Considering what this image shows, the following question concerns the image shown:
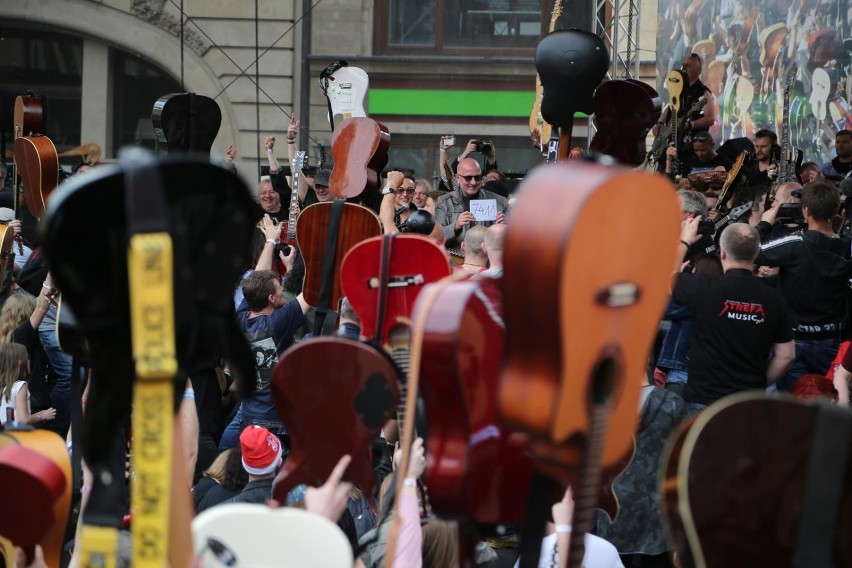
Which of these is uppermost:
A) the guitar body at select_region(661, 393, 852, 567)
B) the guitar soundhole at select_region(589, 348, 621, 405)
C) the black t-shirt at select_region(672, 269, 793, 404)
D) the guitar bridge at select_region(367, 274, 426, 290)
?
the guitar soundhole at select_region(589, 348, 621, 405)

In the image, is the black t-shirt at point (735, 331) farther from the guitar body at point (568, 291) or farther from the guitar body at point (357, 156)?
the guitar body at point (568, 291)

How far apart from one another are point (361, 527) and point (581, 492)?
2.52 meters

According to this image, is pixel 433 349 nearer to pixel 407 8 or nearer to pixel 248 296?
pixel 248 296

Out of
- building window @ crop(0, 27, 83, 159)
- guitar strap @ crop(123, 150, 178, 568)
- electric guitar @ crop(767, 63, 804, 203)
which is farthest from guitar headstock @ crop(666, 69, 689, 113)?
building window @ crop(0, 27, 83, 159)

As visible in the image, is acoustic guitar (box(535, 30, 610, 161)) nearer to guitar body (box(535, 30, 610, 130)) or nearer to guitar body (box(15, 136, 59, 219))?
guitar body (box(535, 30, 610, 130))

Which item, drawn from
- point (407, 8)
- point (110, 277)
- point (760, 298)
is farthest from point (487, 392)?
point (407, 8)

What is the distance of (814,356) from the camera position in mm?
6582

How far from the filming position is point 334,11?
16219 mm

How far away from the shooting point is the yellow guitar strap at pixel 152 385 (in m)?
1.81

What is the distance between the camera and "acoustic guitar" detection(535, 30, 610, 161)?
15.0 ft

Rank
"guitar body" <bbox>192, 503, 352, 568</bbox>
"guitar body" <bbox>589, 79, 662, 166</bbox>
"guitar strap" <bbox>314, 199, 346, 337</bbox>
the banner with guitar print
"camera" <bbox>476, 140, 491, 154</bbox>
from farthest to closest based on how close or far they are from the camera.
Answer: the banner with guitar print < "camera" <bbox>476, 140, 491, 154</bbox> < "guitar body" <bbox>589, 79, 662, 166</bbox> < "guitar strap" <bbox>314, 199, 346, 337</bbox> < "guitar body" <bbox>192, 503, 352, 568</bbox>

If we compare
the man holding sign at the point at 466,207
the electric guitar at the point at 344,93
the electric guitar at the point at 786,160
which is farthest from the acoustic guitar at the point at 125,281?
the electric guitar at the point at 786,160

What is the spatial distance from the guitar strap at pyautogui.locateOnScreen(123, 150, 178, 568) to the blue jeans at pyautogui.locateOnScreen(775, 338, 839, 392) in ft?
17.0

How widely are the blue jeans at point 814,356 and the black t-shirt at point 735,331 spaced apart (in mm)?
1209
